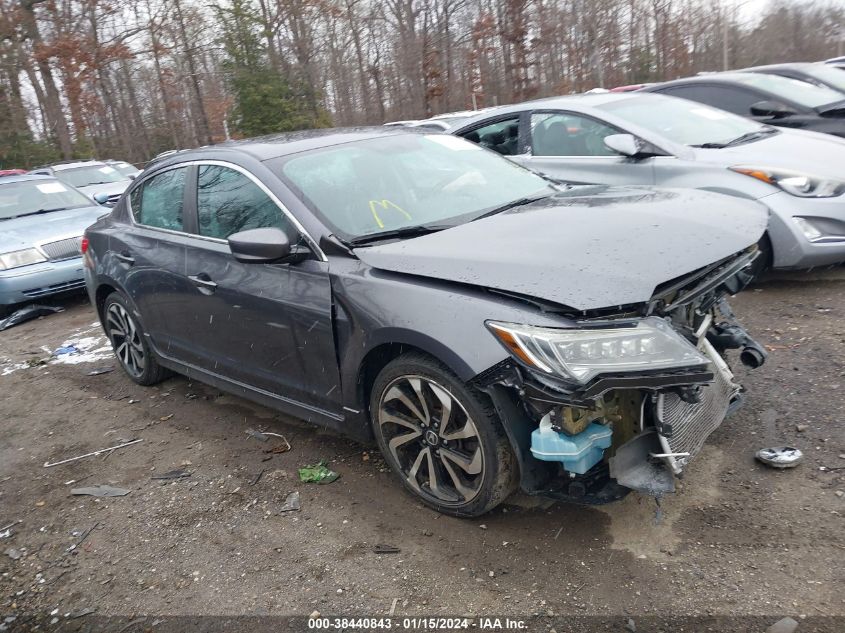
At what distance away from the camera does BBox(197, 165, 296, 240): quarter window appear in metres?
3.65

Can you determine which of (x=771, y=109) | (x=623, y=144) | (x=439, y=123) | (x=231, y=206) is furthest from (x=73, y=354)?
(x=771, y=109)

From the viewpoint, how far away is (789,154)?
5.62m

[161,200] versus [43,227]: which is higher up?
[161,200]

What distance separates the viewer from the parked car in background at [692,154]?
17.0 ft

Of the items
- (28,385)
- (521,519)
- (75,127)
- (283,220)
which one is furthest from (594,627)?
(75,127)

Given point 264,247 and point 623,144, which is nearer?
point 264,247

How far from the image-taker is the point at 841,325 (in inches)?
185

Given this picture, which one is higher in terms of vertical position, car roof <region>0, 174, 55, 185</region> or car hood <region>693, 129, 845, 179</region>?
car roof <region>0, 174, 55, 185</region>

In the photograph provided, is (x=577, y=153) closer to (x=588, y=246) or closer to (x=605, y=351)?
(x=588, y=246)

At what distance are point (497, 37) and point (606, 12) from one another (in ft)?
20.8

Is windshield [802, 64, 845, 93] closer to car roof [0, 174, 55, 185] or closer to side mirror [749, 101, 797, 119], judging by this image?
side mirror [749, 101, 797, 119]

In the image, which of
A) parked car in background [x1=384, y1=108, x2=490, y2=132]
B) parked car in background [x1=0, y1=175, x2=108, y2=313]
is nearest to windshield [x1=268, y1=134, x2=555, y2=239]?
parked car in background [x1=384, y1=108, x2=490, y2=132]

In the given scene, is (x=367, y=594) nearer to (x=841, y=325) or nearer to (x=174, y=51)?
(x=841, y=325)

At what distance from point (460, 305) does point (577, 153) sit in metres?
3.92
